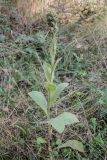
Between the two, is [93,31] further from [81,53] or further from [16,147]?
[16,147]

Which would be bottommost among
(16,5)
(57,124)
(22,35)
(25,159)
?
(25,159)

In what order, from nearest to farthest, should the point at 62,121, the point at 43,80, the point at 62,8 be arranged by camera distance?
the point at 62,121 → the point at 43,80 → the point at 62,8

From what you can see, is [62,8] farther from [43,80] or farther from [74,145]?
[74,145]

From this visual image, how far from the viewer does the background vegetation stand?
2.31 metres

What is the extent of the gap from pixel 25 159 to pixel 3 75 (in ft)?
3.11

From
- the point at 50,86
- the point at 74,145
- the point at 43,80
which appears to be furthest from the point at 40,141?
the point at 43,80

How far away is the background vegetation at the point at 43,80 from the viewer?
2309mm

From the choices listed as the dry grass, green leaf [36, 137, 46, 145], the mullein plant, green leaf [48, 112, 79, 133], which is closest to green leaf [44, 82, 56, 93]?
the mullein plant

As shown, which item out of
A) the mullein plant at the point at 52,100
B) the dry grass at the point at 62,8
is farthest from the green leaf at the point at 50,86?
the dry grass at the point at 62,8

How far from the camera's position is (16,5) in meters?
4.17

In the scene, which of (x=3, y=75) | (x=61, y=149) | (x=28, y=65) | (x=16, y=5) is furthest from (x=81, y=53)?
(x=61, y=149)

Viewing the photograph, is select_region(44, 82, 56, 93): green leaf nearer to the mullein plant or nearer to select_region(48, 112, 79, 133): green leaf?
the mullein plant

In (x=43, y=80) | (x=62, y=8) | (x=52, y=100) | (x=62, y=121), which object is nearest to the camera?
(x=62, y=121)

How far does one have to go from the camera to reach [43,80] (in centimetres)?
294
